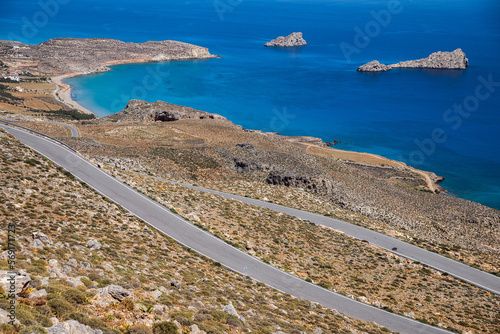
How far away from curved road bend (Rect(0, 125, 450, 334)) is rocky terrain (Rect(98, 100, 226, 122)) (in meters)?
44.2

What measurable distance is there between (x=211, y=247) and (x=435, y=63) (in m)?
195

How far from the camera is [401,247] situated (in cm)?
3331

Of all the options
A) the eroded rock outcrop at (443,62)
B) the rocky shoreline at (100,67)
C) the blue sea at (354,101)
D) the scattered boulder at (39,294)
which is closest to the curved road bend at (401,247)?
the scattered boulder at (39,294)

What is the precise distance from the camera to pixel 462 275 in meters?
29.8

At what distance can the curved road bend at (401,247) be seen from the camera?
29438 millimetres

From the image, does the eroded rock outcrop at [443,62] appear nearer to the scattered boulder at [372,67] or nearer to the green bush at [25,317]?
the scattered boulder at [372,67]

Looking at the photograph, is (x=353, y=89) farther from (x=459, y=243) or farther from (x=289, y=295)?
(x=289, y=295)

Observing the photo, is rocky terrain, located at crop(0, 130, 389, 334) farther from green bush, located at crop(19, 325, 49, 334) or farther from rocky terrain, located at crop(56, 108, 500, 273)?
rocky terrain, located at crop(56, 108, 500, 273)

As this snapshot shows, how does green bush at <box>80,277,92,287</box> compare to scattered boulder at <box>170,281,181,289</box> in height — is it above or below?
below

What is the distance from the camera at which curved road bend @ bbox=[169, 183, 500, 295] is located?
2944cm

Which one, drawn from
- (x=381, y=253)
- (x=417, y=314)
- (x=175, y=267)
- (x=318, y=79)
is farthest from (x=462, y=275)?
(x=318, y=79)

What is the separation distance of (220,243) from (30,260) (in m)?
13.7

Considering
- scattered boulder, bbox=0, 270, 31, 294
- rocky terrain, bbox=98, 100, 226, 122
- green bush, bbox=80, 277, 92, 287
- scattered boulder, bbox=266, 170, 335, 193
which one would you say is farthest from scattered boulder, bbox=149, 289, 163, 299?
rocky terrain, bbox=98, 100, 226, 122

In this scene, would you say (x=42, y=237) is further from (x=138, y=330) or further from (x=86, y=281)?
(x=138, y=330)
